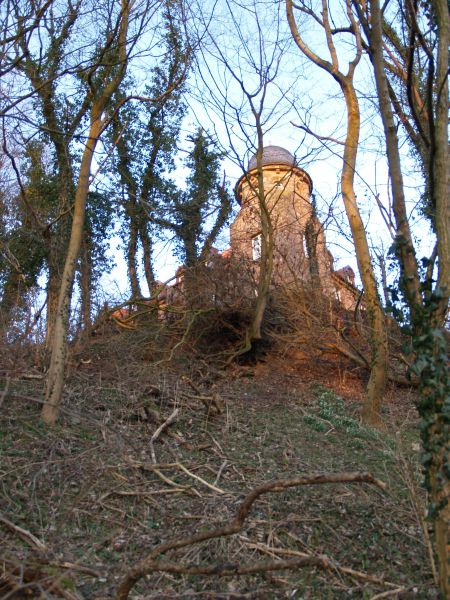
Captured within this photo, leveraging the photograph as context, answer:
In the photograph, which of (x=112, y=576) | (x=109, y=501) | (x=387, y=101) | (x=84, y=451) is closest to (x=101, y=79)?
(x=387, y=101)

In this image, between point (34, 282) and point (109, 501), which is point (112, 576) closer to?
point (109, 501)

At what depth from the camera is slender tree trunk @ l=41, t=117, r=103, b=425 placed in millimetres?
6512

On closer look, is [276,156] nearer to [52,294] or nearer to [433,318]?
[52,294]

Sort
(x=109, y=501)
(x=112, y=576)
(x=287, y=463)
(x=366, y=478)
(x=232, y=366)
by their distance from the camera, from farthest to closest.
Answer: (x=232, y=366) → (x=287, y=463) → (x=109, y=501) → (x=112, y=576) → (x=366, y=478)

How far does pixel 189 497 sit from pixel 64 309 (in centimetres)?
264

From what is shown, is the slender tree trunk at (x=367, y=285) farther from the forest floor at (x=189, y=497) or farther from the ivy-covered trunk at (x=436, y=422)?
the ivy-covered trunk at (x=436, y=422)

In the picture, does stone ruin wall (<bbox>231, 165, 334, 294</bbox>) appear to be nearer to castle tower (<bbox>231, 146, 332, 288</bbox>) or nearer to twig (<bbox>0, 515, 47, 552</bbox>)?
castle tower (<bbox>231, 146, 332, 288</bbox>)

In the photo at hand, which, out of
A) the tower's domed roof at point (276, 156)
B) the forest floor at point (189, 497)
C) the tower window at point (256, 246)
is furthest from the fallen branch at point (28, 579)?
the tower's domed roof at point (276, 156)

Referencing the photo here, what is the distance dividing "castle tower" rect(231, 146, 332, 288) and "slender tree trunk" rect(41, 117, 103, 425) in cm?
464

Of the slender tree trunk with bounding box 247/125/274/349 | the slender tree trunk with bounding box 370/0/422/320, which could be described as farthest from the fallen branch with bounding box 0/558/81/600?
the slender tree trunk with bounding box 247/125/274/349

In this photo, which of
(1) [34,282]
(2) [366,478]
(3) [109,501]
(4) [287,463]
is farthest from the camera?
(1) [34,282]

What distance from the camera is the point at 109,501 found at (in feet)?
17.2

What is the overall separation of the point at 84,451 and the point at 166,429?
4.98 feet

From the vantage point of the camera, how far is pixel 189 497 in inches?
217
